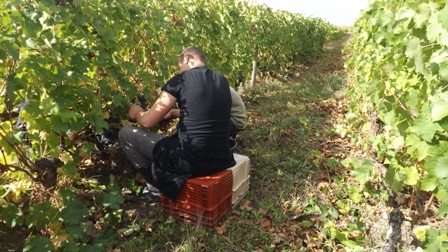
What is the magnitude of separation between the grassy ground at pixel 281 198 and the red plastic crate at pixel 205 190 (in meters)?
0.24

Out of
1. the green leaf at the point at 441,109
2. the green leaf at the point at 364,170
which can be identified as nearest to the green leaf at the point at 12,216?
the green leaf at the point at 364,170

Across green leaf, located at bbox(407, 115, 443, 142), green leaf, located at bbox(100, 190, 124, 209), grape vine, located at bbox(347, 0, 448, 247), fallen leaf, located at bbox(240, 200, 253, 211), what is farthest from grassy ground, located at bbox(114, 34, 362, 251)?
green leaf, located at bbox(407, 115, 443, 142)

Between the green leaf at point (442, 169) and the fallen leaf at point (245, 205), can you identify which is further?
the fallen leaf at point (245, 205)

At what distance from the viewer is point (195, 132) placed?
2736 millimetres

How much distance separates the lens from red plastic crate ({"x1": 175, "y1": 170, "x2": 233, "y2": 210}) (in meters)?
2.67

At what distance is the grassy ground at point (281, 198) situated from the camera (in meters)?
2.70

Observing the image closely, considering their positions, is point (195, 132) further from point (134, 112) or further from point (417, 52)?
point (417, 52)

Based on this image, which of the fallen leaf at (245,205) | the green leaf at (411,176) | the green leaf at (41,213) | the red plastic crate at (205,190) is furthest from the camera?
the fallen leaf at (245,205)

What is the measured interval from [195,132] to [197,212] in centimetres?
71

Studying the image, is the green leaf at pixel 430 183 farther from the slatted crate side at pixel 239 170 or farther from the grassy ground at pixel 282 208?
the slatted crate side at pixel 239 170

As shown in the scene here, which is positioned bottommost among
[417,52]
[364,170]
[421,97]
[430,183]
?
[364,170]

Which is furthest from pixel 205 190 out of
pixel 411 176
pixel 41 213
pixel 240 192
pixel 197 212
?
pixel 411 176

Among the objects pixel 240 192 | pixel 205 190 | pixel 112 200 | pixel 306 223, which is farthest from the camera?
pixel 240 192

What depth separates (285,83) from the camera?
8.53 m
